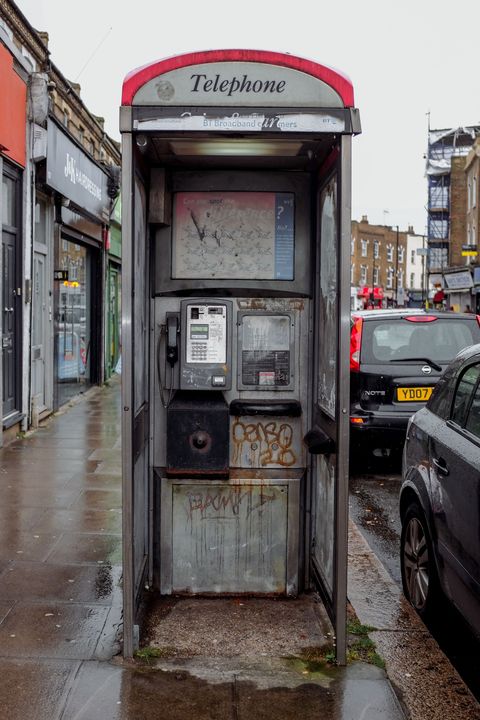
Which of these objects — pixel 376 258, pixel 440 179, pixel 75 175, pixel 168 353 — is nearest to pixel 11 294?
pixel 75 175

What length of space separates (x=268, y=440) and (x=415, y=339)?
422cm

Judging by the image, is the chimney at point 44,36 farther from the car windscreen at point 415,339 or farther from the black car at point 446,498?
the black car at point 446,498

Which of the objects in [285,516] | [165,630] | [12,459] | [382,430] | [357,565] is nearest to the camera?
[165,630]

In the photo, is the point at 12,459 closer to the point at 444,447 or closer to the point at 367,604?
the point at 367,604

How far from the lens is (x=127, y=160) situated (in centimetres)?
403

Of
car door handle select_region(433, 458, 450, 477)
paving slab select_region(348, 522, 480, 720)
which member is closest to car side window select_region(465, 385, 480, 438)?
car door handle select_region(433, 458, 450, 477)

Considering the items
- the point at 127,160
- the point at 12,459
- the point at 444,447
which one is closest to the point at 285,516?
the point at 444,447

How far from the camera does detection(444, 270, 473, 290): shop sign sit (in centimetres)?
4575

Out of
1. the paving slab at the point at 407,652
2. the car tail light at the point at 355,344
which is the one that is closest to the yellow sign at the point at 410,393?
the car tail light at the point at 355,344

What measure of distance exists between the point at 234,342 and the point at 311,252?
767 mm

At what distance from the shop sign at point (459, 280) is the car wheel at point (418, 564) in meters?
42.0

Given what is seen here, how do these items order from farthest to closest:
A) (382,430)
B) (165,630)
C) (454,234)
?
(454,234) → (382,430) → (165,630)

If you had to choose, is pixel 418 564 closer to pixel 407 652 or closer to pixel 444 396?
pixel 407 652

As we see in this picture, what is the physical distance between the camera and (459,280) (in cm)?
4772
